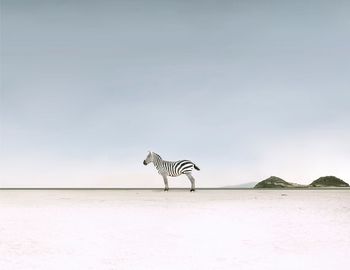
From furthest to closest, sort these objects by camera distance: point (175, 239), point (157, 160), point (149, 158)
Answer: point (149, 158), point (157, 160), point (175, 239)

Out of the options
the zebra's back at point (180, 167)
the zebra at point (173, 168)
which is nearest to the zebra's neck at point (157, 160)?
the zebra at point (173, 168)

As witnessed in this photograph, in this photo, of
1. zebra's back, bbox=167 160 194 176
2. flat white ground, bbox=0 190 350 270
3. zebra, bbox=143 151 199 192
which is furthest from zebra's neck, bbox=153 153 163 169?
flat white ground, bbox=0 190 350 270

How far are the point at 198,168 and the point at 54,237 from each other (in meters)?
15.3

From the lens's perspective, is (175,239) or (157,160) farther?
(157,160)

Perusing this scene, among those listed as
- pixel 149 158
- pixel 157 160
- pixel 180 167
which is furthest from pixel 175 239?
pixel 149 158

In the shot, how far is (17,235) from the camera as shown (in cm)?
842

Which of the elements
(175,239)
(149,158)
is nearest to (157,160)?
(149,158)

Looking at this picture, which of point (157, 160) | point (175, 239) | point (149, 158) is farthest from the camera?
point (149, 158)

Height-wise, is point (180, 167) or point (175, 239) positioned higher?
point (180, 167)

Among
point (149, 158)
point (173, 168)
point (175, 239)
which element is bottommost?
point (175, 239)

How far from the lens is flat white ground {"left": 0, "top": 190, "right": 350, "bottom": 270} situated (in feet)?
20.8

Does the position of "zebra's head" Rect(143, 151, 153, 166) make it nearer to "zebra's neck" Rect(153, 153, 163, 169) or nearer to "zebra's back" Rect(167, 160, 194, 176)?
"zebra's neck" Rect(153, 153, 163, 169)

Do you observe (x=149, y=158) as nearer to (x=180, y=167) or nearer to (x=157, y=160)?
(x=157, y=160)

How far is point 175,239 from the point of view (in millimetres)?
7926
